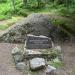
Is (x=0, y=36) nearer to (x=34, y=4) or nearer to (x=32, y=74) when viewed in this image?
(x=32, y=74)

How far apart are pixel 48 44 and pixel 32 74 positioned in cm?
174

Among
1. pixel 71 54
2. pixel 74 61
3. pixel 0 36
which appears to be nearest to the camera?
pixel 74 61

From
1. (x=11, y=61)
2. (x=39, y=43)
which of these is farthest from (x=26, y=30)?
(x=11, y=61)

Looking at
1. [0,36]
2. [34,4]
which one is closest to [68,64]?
[0,36]

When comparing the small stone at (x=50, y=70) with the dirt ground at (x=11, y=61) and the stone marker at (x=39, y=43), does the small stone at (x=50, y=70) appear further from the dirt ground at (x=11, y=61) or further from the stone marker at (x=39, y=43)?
the stone marker at (x=39, y=43)

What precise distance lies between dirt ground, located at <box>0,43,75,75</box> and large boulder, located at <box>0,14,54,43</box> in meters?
0.55

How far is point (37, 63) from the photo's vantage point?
7539mm

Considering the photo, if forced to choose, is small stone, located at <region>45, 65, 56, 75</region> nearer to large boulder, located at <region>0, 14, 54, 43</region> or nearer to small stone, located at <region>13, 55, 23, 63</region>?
small stone, located at <region>13, 55, 23, 63</region>

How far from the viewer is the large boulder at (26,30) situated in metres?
10.4

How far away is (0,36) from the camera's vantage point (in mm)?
10547

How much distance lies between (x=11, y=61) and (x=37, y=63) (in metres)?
1.18

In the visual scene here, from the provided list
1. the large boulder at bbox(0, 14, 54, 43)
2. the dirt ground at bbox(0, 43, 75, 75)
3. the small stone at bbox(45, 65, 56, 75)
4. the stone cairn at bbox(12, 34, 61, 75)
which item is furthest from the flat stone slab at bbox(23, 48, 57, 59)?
the large boulder at bbox(0, 14, 54, 43)

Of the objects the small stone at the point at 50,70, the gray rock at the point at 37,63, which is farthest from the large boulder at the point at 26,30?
Result: the small stone at the point at 50,70

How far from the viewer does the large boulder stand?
10430 millimetres
